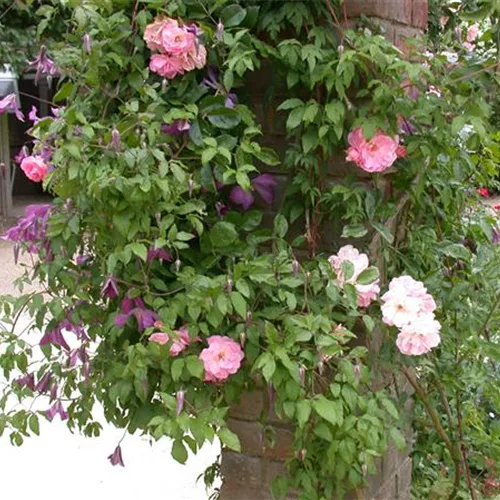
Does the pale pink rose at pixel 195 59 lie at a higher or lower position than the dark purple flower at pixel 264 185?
higher

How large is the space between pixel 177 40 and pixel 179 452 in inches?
33.4

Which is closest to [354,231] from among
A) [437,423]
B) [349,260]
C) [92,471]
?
[349,260]

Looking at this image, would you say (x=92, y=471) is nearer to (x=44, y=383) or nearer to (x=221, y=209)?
(x=44, y=383)

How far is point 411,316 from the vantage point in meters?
1.72

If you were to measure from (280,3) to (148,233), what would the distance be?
61cm

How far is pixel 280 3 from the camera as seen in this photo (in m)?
1.81

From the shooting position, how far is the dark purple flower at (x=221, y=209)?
1.85 m

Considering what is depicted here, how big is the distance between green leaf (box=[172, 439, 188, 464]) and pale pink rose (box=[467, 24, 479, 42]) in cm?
139

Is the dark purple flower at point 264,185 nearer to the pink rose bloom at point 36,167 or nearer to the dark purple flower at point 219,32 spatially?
the dark purple flower at point 219,32

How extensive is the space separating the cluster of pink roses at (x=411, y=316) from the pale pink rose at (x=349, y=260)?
0.08m

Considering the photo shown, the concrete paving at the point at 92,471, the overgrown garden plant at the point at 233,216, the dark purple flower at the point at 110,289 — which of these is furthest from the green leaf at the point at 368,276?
the concrete paving at the point at 92,471

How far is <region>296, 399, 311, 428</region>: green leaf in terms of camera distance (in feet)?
5.28

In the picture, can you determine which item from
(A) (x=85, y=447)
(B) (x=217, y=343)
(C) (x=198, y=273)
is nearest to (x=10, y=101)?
(C) (x=198, y=273)

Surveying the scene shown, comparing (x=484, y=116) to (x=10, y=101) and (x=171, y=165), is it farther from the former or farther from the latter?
(x=10, y=101)
